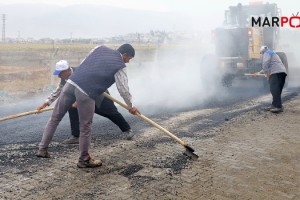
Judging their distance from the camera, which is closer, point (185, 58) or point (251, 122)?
point (251, 122)

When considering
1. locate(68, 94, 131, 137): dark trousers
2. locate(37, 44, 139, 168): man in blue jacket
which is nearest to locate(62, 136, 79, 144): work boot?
locate(68, 94, 131, 137): dark trousers

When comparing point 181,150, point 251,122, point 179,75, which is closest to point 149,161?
point 181,150

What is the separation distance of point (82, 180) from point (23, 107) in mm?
5889

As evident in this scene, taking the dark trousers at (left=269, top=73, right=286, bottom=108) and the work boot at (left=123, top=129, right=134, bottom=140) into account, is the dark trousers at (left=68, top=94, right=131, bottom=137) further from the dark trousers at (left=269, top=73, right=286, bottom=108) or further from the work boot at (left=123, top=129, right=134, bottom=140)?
the dark trousers at (left=269, top=73, right=286, bottom=108)

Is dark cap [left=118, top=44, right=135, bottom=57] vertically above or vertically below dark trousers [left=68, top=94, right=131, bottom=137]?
above

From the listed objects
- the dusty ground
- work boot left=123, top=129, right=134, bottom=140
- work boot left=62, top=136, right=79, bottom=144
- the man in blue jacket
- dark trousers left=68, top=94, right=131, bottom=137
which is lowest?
the dusty ground

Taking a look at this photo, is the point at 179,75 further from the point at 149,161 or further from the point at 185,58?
the point at 149,161

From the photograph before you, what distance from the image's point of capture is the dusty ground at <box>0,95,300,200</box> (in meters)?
3.47

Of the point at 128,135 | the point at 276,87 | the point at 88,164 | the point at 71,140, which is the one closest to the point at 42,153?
the point at 88,164

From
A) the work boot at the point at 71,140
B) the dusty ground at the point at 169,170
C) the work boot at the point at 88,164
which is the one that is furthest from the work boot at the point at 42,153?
the work boot at the point at 71,140

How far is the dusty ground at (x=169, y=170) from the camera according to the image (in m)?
3.47

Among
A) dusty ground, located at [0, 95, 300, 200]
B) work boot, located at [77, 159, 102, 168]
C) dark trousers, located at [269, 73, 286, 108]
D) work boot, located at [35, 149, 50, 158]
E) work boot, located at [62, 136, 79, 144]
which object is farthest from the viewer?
dark trousers, located at [269, 73, 286, 108]

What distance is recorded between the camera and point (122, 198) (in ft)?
10.9

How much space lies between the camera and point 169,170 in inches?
161
